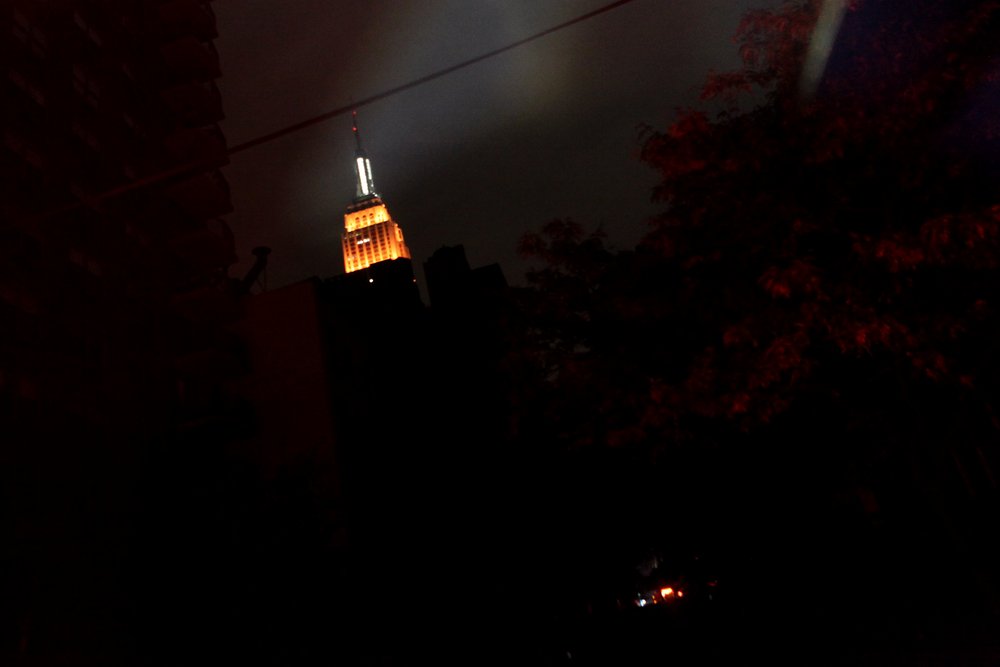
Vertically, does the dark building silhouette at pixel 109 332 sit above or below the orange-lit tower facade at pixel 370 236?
below

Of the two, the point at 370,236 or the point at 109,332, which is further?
the point at 370,236

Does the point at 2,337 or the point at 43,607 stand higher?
the point at 2,337

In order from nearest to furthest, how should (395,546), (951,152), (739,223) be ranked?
1. (951,152)
2. (739,223)
3. (395,546)

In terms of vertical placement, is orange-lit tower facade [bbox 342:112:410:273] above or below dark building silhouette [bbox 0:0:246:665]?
above

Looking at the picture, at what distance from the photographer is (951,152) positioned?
832 centimetres

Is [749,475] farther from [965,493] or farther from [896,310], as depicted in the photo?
[896,310]

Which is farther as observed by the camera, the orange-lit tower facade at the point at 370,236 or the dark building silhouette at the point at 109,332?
the orange-lit tower facade at the point at 370,236

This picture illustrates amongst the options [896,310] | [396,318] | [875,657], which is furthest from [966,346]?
[396,318]

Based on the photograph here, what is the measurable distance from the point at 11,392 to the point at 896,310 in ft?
50.5

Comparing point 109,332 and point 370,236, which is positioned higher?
point 370,236

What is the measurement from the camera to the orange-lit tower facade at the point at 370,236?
161500 millimetres

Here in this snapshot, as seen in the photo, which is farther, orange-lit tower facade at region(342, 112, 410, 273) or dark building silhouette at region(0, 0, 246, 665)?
orange-lit tower facade at region(342, 112, 410, 273)

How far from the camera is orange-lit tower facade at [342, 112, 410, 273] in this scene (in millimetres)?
161500

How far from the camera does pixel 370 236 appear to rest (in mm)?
164750
